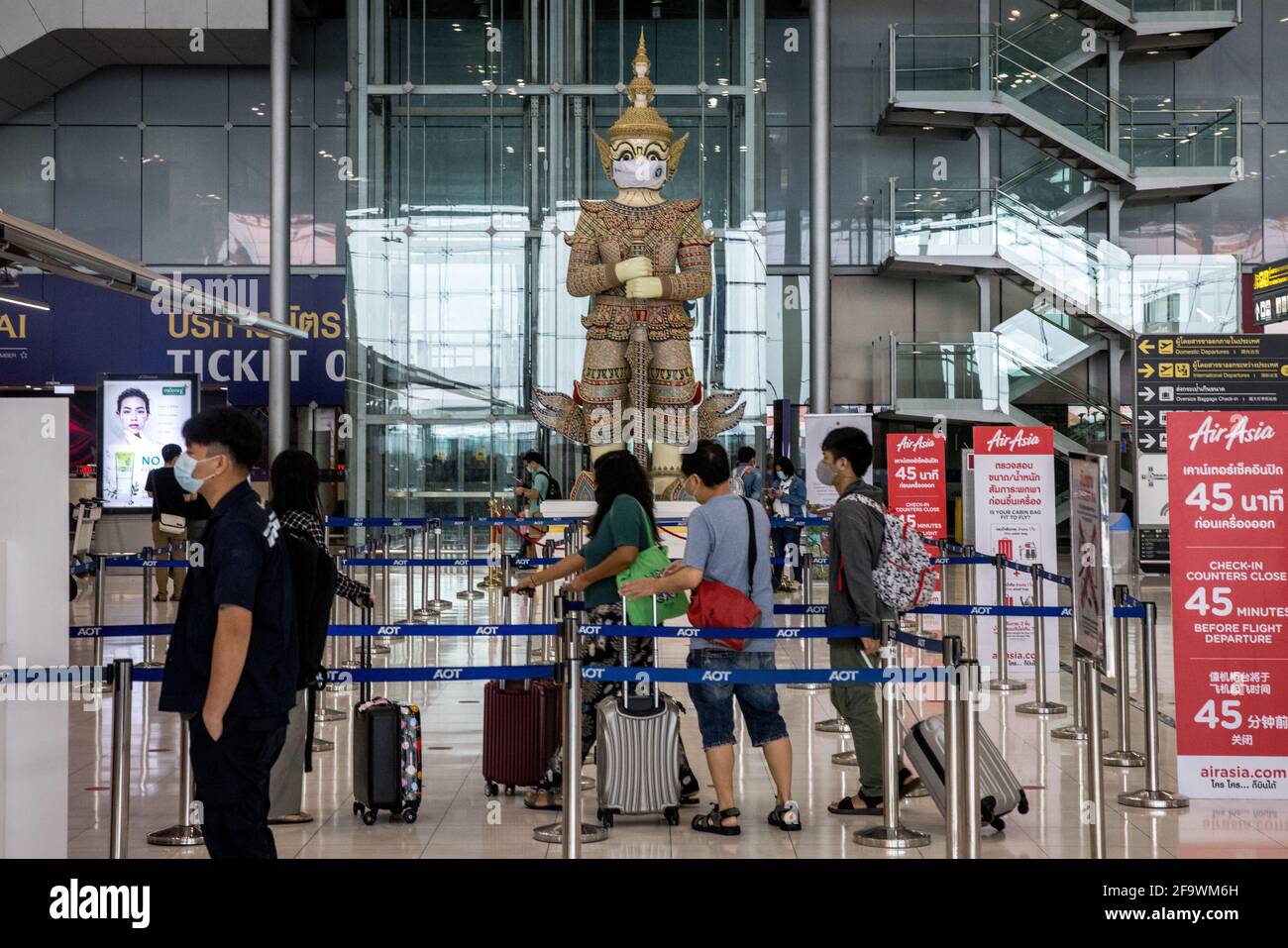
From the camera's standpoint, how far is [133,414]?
2075 centimetres

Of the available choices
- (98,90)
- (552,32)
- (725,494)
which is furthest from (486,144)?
(725,494)

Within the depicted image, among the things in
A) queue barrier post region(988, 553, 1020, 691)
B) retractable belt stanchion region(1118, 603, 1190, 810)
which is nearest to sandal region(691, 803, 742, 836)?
retractable belt stanchion region(1118, 603, 1190, 810)

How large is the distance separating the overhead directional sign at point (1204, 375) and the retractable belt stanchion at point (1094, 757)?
1246 centimetres

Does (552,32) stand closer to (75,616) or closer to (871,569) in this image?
(75,616)

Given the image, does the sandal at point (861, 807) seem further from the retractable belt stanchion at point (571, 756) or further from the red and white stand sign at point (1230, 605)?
the retractable belt stanchion at point (571, 756)

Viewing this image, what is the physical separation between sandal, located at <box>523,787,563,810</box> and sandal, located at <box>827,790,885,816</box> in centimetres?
140

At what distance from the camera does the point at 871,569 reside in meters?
7.00

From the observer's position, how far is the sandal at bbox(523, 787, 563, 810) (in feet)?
24.1

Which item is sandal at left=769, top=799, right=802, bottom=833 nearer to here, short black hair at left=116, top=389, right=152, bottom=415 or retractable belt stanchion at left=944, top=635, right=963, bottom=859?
retractable belt stanchion at left=944, top=635, right=963, bottom=859

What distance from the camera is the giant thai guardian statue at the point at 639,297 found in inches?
628

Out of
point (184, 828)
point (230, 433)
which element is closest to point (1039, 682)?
point (184, 828)

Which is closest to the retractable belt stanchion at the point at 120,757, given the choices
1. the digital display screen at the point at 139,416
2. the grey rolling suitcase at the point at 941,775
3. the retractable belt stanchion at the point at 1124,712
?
the grey rolling suitcase at the point at 941,775

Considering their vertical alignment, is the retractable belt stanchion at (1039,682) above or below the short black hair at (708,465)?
below

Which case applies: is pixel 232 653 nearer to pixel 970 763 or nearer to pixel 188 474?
pixel 188 474
